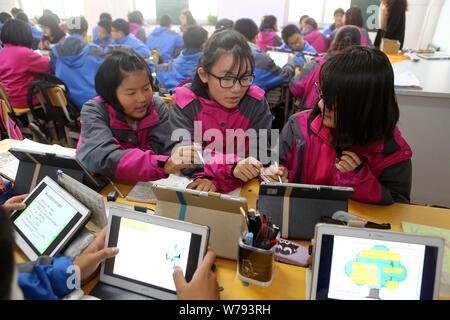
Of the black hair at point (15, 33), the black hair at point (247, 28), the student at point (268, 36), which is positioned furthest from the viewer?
the student at point (268, 36)

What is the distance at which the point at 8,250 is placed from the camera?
1.79 feet

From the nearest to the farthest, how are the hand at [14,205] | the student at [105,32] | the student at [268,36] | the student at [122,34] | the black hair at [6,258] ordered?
the black hair at [6,258]
the hand at [14,205]
the student at [122,34]
the student at [268,36]
the student at [105,32]

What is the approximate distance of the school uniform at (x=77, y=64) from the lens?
3072mm

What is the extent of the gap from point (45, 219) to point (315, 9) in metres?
7.15

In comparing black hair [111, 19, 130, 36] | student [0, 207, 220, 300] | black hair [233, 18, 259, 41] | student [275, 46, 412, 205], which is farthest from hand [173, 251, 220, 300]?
black hair [111, 19, 130, 36]

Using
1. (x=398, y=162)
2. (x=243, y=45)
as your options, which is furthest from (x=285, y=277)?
(x=243, y=45)

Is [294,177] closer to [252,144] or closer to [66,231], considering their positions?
[252,144]

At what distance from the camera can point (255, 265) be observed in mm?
876

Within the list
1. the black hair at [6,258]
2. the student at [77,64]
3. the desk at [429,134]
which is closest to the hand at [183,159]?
the black hair at [6,258]

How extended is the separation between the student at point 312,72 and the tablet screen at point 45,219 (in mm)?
1792

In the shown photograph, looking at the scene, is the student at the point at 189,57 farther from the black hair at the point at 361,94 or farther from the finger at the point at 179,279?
the finger at the point at 179,279

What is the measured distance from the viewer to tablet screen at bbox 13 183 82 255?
3.25 feet

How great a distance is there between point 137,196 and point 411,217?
102cm

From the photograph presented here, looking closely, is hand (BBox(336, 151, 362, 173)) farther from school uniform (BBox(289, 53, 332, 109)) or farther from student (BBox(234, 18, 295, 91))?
student (BBox(234, 18, 295, 91))
